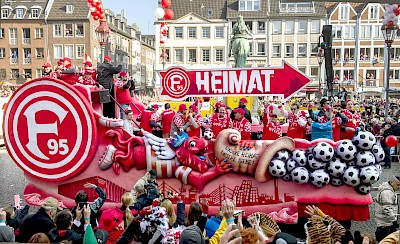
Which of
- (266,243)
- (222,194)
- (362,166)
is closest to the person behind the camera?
(266,243)

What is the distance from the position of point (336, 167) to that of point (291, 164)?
25.5 inches

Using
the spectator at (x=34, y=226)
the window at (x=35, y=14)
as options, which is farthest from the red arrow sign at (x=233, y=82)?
the window at (x=35, y=14)

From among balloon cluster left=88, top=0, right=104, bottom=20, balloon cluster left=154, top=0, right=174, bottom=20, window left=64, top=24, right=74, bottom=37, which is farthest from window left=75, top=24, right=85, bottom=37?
balloon cluster left=88, top=0, right=104, bottom=20

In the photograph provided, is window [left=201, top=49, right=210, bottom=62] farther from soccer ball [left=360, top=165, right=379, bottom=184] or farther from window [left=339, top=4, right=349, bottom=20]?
soccer ball [left=360, top=165, right=379, bottom=184]

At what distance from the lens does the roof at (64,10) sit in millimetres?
22439

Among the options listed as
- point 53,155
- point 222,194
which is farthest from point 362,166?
point 53,155

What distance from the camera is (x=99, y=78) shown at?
922cm

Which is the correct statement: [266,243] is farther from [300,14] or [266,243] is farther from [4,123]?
[300,14]

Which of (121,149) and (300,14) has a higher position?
(300,14)

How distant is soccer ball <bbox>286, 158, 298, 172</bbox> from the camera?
6824 mm

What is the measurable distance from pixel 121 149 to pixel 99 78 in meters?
2.35

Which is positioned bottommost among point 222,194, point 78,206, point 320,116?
point 222,194

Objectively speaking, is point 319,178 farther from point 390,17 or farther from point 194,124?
point 390,17

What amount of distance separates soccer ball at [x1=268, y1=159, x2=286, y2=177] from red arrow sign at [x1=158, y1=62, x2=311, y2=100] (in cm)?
113
